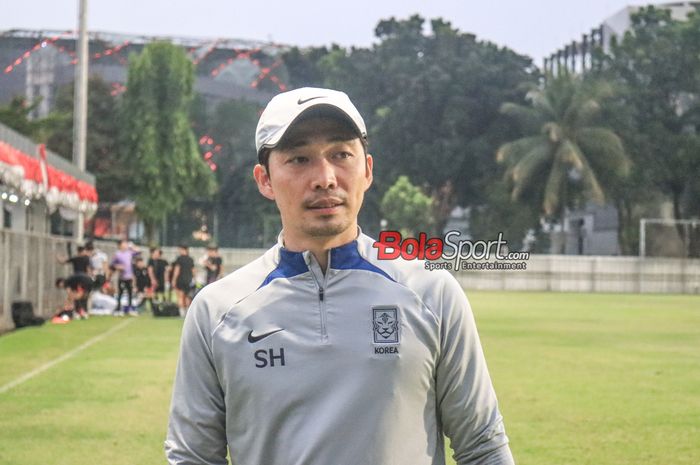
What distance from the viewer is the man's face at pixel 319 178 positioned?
3543 millimetres

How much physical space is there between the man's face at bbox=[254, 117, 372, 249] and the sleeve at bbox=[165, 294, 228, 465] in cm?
37

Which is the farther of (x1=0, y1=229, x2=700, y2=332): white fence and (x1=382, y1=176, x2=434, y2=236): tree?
(x1=382, y1=176, x2=434, y2=236): tree

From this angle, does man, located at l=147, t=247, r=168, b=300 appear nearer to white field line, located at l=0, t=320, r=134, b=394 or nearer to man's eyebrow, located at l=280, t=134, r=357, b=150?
white field line, located at l=0, t=320, r=134, b=394

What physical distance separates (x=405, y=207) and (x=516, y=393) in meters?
64.1

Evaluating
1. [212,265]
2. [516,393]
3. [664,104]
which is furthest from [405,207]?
[516,393]

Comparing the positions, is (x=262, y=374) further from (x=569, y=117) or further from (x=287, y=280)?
(x=569, y=117)

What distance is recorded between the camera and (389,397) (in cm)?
348

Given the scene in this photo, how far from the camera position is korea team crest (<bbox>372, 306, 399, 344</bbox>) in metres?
3.47

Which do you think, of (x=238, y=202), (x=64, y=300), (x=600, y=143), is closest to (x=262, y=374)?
(x=64, y=300)

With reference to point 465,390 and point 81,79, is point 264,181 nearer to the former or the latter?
point 465,390

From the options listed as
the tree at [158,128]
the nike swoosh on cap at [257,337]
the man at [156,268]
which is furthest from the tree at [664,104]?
the nike swoosh on cap at [257,337]

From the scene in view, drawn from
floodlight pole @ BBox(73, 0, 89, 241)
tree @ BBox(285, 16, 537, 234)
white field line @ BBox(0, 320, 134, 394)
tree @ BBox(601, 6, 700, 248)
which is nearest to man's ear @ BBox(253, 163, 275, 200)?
white field line @ BBox(0, 320, 134, 394)

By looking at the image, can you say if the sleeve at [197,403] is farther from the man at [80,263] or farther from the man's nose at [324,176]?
the man at [80,263]

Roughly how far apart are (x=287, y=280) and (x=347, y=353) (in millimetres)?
288
